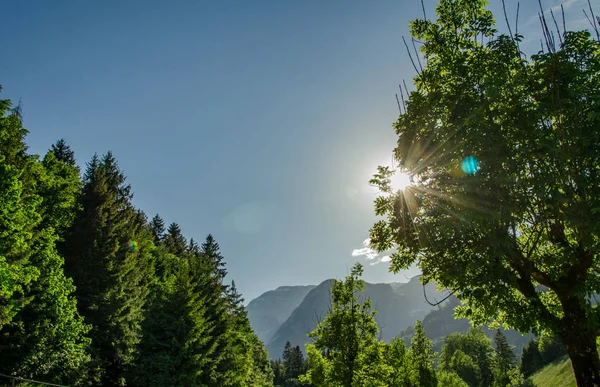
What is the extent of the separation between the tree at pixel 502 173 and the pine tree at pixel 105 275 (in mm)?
24196

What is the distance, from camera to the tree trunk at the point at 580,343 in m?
9.67

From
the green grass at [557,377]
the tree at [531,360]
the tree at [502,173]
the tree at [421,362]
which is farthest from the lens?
the tree at [531,360]

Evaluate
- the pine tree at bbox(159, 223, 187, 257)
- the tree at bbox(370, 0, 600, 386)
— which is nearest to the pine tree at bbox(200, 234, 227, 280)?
the pine tree at bbox(159, 223, 187, 257)

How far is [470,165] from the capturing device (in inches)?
373

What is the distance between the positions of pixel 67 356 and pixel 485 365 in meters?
72.4

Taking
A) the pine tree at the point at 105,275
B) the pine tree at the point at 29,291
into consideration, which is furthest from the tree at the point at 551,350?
the pine tree at the point at 29,291

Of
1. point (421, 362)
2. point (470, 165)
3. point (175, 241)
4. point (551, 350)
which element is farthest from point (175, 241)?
point (551, 350)

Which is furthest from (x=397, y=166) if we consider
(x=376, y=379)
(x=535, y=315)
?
(x=376, y=379)

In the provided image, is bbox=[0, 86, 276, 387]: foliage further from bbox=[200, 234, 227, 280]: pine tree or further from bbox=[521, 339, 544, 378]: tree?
bbox=[521, 339, 544, 378]: tree

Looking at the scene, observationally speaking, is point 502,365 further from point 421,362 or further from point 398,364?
point 398,364

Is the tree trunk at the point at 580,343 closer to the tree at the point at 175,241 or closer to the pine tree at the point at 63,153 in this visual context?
the pine tree at the point at 63,153

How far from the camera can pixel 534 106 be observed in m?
9.20

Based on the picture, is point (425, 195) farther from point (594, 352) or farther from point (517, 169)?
point (594, 352)

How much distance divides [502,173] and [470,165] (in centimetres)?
90
